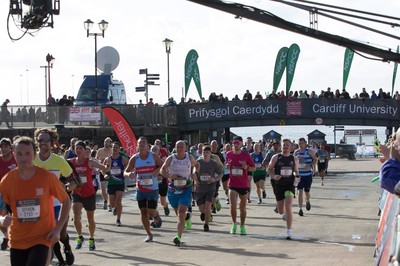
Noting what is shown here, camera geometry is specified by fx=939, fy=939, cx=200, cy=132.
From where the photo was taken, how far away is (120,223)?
64.8ft

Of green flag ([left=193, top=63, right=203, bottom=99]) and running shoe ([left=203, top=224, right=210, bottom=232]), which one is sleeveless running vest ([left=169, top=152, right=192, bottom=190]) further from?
green flag ([left=193, top=63, right=203, bottom=99])

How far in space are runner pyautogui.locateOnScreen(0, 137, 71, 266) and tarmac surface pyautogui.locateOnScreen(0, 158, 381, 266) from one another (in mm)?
4654

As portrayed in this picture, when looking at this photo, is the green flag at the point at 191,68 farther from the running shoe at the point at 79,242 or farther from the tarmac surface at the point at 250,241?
the running shoe at the point at 79,242

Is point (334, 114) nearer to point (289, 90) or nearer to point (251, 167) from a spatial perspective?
point (289, 90)

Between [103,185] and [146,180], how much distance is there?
9451mm

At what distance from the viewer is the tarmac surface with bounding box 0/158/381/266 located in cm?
1330

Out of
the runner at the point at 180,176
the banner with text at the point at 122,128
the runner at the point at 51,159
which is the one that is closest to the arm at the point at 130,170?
the runner at the point at 180,176

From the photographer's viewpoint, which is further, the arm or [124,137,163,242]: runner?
the arm

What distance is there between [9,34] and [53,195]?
6.04 metres

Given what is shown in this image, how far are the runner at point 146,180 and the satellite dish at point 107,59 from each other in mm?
42193

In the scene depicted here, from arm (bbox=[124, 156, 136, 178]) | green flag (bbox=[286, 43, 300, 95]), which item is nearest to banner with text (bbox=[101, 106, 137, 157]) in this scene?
arm (bbox=[124, 156, 136, 178])

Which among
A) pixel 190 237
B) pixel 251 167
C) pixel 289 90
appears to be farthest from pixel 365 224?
pixel 289 90

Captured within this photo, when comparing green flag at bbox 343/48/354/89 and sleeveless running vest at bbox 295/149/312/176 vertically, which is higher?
green flag at bbox 343/48/354/89

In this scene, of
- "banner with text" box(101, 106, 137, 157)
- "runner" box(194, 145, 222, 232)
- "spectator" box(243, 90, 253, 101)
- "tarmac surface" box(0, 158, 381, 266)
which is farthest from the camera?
"spectator" box(243, 90, 253, 101)
